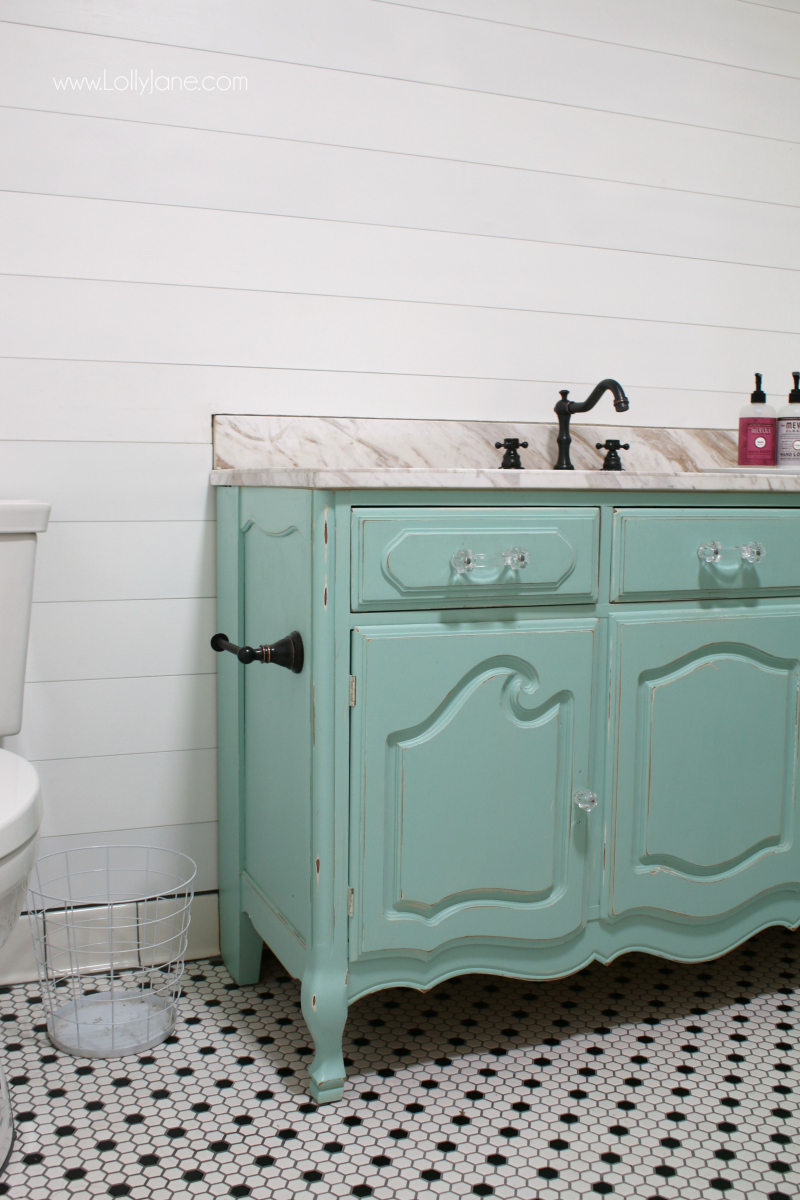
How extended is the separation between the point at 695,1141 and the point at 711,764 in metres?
0.51

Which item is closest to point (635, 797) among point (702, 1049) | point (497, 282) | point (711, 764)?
point (711, 764)

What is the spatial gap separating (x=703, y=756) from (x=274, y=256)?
1.10 meters

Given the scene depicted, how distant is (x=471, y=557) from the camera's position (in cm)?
126

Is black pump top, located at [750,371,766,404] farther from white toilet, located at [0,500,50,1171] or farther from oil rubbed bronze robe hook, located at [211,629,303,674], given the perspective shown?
white toilet, located at [0,500,50,1171]

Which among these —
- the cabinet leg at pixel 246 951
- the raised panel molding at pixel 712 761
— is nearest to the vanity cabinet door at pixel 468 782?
the raised panel molding at pixel 712 761

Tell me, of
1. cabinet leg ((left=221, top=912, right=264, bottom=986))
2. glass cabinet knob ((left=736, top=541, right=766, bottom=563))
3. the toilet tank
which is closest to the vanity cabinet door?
glass cabinet knob ((left=736, top=541, right=766, bottom=563))

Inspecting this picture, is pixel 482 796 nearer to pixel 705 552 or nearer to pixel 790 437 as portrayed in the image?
pixel 705 552

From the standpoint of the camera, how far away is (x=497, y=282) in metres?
1.80

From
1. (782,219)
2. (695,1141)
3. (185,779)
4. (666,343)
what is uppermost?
(782,219)

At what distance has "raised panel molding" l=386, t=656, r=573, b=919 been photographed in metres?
1.28

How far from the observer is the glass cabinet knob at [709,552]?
141 centimetres

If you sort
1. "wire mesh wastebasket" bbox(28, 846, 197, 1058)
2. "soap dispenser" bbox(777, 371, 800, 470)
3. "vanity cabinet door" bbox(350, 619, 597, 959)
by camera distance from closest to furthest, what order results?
"vanity cabinet door" bbox(350, 619, 597, 959) → "wire mesh wastebasket" bbox(28, 846, 197, 1058) → "soap dispenser" bbox(777, 371, 800, 470)

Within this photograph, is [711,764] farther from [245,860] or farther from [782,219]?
[782,219]

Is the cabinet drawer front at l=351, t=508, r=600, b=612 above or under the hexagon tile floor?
above
